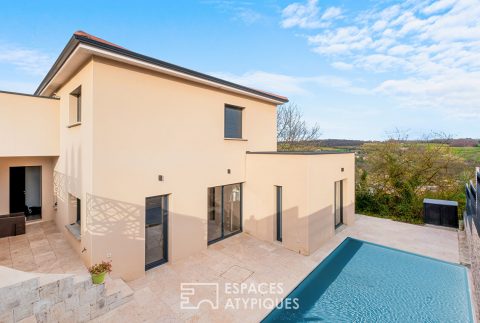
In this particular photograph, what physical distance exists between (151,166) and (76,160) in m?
2.67

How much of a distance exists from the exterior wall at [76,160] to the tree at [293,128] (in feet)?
76.7

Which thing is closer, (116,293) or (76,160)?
(116,293)

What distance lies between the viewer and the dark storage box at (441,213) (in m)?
12.3

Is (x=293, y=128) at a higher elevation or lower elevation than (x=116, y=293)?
higher

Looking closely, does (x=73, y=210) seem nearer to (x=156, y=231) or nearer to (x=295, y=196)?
(x=156, y=231)

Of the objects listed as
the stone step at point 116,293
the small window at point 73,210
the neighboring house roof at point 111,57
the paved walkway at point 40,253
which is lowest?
the stone step at point 116,293

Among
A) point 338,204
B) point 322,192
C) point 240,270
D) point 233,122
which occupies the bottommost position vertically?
point 240,270

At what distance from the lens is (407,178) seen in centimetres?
1482

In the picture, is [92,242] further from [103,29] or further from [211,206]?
[103,29]

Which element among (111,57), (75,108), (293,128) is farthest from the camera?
(293,128)

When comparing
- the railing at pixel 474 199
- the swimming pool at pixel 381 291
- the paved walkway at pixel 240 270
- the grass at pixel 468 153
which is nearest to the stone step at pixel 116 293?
the paved walkway at pixel 240 270

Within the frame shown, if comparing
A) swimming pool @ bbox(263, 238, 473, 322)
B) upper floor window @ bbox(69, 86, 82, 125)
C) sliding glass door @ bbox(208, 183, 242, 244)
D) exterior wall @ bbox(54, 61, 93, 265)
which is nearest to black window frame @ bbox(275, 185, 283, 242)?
sliding glass door @ bbox(208, 183, 242, 244)

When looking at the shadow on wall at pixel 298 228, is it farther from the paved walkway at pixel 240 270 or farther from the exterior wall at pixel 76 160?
the exterior wall at pixel 76 160

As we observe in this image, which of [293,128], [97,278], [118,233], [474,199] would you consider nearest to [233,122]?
[118,233]
